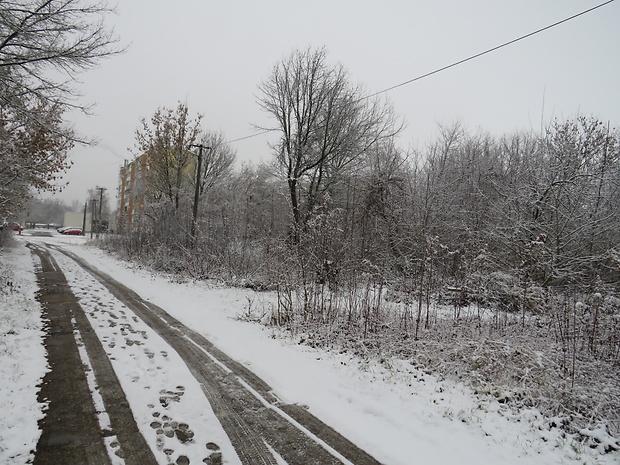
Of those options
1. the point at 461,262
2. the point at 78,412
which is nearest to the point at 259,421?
the point at 78,412

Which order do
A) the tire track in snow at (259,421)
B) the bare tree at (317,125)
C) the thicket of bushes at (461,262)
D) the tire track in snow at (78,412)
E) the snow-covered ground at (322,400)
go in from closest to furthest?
1. the tire track in snow at (78,412)
2. the tire track in snow at (259,421)
3. the snow-covered ground at (322,400)
4. the thicket of bushes at (461,262)
5. the bare tree at (317,125)

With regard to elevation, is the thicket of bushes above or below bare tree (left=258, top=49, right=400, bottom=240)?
below

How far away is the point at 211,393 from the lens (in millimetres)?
4441

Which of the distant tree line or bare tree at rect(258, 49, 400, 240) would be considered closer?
the distant tree line

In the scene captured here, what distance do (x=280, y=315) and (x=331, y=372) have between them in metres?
3.05

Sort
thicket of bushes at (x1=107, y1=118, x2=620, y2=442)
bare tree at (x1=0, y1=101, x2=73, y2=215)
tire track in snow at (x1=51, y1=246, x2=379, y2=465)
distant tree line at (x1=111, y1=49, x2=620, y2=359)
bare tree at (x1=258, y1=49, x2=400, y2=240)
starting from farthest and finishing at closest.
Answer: bare tree at (x1=258, y1=49, x2=400, y2=240), bare tree at (x1=0, y1=101, x2=73, y2=215), distant tree line at (x1=111, y1=49, x2=620, y2=359), thicket of bushes at (x1=107, y1=118, x2=620, y2=442), tire track in snow at (x1=51, y1=246, x2=379, y2=465)

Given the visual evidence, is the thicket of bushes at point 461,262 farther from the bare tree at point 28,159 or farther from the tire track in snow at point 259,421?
the bare tree at point 28,159

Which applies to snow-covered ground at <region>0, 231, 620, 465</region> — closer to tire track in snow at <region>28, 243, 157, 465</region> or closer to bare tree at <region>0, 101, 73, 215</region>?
tire track in snow at <region>28, 243, 157, 465</region>

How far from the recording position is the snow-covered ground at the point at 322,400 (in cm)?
348

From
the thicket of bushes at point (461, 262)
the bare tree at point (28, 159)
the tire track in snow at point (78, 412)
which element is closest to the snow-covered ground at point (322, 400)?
the tire track in snow at point (78, 412)

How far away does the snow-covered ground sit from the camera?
11.4 feet

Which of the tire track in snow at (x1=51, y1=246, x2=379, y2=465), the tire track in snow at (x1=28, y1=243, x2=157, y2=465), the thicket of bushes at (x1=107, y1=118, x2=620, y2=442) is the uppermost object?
the thicket of bushes at (x1=107, y1=118, x2=620, y2=442)

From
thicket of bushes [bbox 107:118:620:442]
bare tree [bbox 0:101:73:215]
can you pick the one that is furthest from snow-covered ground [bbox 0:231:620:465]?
bare tree [bbox 0:101:73:215]

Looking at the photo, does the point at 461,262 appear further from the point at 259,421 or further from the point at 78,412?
the point at 78,412
